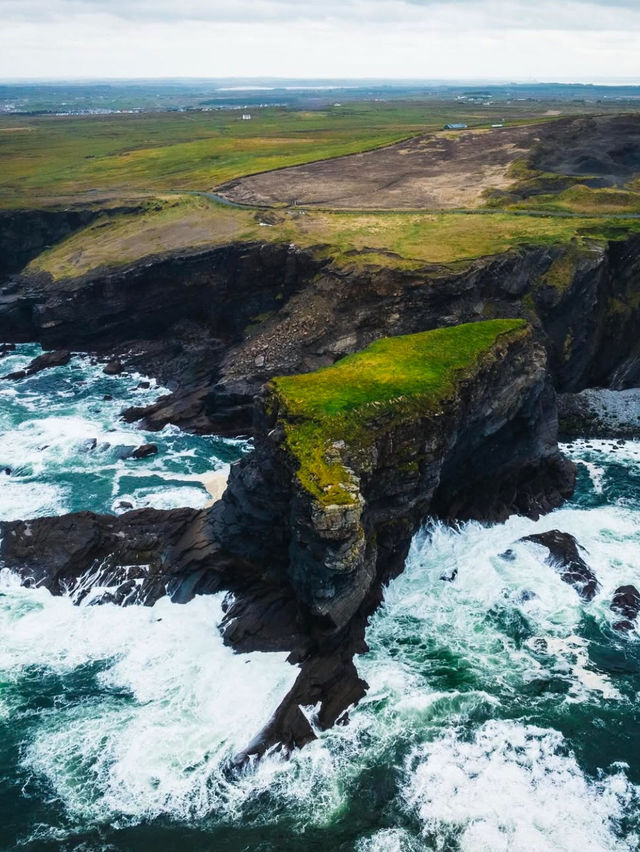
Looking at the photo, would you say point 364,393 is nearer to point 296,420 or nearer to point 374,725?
point 296,420

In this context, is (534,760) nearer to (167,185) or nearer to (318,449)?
(318,449)

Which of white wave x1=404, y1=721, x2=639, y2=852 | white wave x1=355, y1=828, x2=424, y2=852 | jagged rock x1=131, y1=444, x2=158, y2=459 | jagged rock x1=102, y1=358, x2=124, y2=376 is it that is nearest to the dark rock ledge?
white wave x1=404, y1=721, x2=639, y2=852

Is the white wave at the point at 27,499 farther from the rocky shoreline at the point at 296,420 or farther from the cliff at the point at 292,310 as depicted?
→ the cliff at the point at 292,310

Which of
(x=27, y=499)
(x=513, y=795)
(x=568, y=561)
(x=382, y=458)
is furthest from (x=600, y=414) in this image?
(x=27, y=499)

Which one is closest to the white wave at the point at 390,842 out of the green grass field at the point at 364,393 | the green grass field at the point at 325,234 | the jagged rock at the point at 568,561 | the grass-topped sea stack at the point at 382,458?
the grass-topped sea stack at the point at 382,458

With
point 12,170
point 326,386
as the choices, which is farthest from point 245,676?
point 12,170

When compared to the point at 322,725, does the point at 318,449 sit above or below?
above
